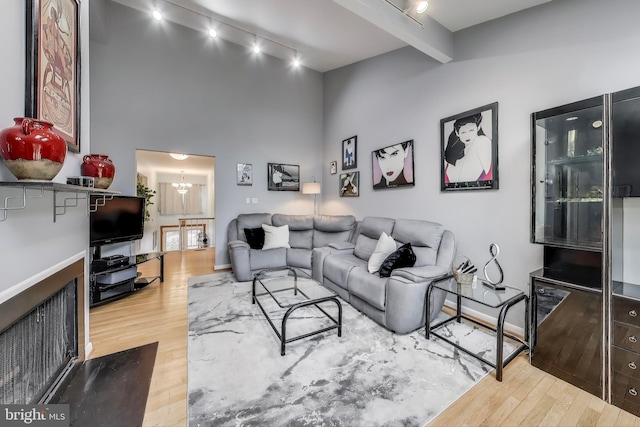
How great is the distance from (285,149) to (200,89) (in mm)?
1714

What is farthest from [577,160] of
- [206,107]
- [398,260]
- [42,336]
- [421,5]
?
[206,107]

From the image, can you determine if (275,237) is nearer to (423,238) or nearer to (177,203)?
(423,238)

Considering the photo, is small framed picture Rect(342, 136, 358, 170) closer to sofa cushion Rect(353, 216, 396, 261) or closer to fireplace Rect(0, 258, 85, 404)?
sofa cushion Rect(353, 216, 396, 261)

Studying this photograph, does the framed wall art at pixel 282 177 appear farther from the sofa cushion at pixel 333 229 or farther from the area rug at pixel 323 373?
the area rug at pixel 323 373

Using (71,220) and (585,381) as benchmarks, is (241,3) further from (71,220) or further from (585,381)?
(585,381)

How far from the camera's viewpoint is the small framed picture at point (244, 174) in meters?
4.45

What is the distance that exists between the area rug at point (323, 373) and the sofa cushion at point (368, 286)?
0.24m

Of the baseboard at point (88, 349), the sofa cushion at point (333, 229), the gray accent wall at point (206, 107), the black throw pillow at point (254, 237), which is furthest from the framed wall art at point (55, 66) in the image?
the sofa cushion at point (333, 229)

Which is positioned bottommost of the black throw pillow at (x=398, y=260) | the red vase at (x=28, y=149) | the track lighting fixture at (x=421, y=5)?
the black throw pillow at (x=398, y=260)

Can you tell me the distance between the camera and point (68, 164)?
160 centimetres

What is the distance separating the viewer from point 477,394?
5.15ft

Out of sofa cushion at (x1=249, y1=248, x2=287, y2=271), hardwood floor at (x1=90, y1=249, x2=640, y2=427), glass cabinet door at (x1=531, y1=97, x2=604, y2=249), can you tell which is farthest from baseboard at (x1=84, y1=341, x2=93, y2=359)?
glass cabinet door at (x1=531, y1=97, x2=604, y2=249)

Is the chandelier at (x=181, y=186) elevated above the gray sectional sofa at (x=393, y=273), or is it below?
above

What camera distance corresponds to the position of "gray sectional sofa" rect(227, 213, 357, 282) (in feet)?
12.0
